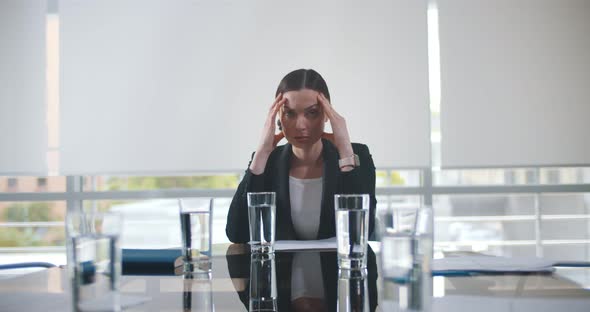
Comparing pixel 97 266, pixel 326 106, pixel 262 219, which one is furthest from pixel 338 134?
pixel 97 266

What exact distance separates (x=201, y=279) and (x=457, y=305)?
1.63 feet

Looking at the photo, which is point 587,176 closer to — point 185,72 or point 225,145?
point 225,145

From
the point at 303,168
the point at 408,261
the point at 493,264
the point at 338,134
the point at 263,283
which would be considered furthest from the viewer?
the point at 338,134

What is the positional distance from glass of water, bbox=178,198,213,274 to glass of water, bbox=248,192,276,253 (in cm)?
18

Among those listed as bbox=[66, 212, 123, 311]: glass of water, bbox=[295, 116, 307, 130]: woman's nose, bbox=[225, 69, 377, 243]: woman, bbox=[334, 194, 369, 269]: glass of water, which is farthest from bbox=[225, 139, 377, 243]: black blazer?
bbox=[66, 212, 123, 311]: glass of water

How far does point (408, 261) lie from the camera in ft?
2.97

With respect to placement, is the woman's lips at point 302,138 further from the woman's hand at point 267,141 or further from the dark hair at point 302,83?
the dark hair at point 302,83

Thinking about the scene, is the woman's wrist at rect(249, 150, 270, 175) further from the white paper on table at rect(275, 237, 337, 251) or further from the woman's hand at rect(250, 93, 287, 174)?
the white paper on table at rect(275, 237, 337, 251)

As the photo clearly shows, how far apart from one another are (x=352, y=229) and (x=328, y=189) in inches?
63.8

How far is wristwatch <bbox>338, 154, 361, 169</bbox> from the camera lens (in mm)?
3018

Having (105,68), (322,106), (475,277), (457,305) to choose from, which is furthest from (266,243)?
(105,68)

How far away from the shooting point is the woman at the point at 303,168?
8.84 feet

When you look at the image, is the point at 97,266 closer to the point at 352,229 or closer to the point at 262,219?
the point at 352,229

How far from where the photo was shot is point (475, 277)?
4.06ft
